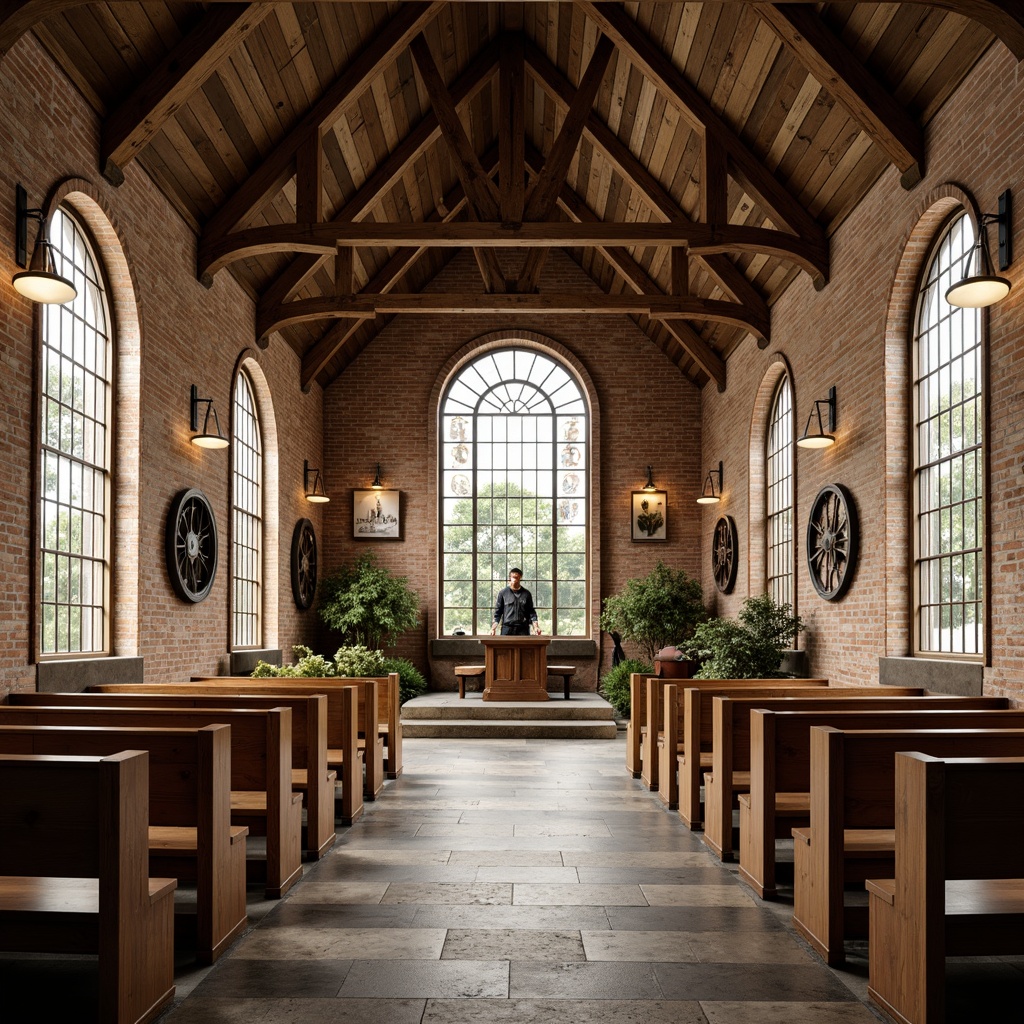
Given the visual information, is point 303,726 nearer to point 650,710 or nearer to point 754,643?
point 650,710

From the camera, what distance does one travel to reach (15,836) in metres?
2.88

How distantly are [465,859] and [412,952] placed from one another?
147 centimetres

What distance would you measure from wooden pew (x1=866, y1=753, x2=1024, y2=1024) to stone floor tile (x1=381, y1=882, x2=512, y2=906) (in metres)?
1.86

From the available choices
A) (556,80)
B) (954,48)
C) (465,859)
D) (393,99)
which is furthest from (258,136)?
(465,859)

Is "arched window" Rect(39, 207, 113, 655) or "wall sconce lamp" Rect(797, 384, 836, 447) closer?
"arched window" Rect(39, 207, 113, 655)

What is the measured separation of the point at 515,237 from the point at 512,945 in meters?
6.51

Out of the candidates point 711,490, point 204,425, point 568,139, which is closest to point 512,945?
point 204,425

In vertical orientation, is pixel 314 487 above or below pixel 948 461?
above

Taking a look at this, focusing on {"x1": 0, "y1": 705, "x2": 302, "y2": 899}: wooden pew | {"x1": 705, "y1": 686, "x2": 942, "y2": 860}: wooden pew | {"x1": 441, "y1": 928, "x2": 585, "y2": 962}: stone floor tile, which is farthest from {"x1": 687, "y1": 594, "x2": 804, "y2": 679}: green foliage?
{"x1": 441, "y1": 928, "x2": 585, "y2": 962}: stone floor tile

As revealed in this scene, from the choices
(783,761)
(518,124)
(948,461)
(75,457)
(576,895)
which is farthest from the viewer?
(518,124)

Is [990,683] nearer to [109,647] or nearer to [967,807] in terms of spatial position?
[967,807]

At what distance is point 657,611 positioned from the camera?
520 inches

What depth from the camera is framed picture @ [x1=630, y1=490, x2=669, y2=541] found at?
47.1 ft

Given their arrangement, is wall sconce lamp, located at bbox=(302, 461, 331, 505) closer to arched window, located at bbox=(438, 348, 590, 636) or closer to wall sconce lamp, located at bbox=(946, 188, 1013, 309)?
arched window, located at bbox=(438, 348, 590, 636)
